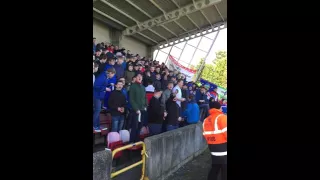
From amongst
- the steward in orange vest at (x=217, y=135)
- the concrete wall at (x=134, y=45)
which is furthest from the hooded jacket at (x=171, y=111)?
the concrete wall at (x=134, y=45)

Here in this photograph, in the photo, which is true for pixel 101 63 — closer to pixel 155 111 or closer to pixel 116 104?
pixel 116 104

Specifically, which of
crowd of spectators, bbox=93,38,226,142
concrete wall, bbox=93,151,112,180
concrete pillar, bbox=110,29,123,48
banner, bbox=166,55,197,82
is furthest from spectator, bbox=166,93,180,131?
banner, bbox=166,55,197,82

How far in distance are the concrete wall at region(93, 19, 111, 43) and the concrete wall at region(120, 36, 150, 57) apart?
80cm

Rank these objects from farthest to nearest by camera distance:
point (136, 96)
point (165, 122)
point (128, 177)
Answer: point (165, 122)
point (136, 96)
point (128, 177)

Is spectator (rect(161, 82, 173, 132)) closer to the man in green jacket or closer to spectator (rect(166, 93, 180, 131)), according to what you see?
spectator (rect(166, 93, 180, 131))

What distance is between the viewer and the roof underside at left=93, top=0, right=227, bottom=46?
28.2ft

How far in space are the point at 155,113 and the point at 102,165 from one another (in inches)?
90.0

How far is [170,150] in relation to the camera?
4.29m

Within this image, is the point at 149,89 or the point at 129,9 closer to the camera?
the point at 149,89

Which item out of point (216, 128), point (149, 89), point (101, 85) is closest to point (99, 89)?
point (101, 85)
